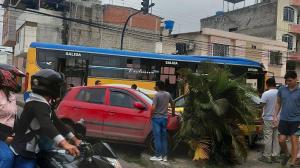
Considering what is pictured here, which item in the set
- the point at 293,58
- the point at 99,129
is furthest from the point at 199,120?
the point at 293,58

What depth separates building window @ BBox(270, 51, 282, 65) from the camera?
47750 mm

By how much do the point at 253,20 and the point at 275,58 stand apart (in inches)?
255

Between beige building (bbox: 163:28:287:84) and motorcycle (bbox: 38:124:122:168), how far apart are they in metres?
37.3

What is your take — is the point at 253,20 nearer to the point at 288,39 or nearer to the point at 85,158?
the point at 288,39

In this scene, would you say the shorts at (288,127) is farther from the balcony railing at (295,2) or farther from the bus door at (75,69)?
the balcony railing at (295,2)

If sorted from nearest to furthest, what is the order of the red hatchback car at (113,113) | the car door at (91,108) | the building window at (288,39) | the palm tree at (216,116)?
1. the palm tree at (216,116)
2. the red hatchback car at (113,113)
3. the car door at (91,108)
4. the building window at (288,39)

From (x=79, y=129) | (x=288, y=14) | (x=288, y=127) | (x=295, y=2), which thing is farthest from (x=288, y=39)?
(x=79, y=129)

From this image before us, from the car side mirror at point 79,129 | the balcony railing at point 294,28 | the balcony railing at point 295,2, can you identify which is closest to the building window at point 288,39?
the balcony railing at point 294,28

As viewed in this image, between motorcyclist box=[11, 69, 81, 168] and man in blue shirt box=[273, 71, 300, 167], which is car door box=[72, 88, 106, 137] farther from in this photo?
motorcyclist box=[11, 69, 81, 168]

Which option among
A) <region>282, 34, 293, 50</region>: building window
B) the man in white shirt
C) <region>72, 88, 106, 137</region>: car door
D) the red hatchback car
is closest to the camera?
the man in white shirt

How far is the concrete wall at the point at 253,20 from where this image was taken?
50688 mm

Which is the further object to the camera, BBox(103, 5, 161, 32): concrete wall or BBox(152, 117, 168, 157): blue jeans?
BBox(103, 5, 161, 32): concrete wall

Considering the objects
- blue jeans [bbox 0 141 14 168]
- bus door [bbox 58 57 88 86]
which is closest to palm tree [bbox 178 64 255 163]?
blue jeans [bbox 0 141 14 168]

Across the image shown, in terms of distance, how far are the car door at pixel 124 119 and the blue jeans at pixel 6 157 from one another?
6.85 m
